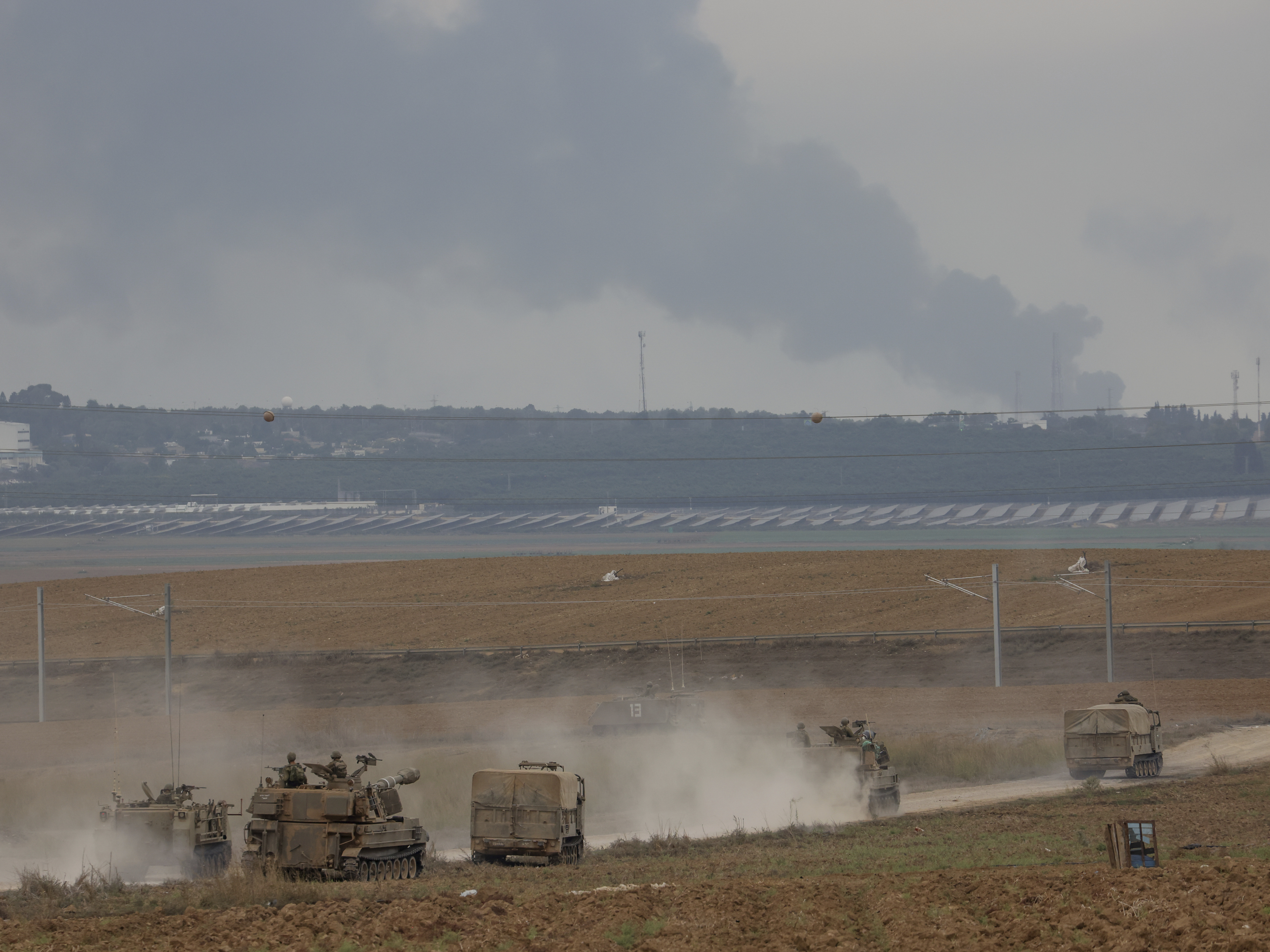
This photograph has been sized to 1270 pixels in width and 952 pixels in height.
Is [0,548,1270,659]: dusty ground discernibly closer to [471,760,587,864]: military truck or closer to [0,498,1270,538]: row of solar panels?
[471,760,587,864]: military truck

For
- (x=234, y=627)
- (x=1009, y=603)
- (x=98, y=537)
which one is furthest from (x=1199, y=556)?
(x=98, y=537)

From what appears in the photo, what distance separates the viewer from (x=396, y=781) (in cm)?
2966

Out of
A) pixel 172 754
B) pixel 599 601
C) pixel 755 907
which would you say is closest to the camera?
pixel 755 907

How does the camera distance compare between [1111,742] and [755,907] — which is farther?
[1111,742]

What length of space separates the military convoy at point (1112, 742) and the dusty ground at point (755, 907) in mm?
14262

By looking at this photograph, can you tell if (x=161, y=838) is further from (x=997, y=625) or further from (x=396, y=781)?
(x=997, y=625)

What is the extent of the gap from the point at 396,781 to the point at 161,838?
19.2 ft

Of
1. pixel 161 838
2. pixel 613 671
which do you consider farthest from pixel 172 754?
pixel 613 671

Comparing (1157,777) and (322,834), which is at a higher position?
(322,834)

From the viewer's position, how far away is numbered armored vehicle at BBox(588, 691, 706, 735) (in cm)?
5116

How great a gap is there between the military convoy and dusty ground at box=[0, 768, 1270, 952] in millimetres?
14262

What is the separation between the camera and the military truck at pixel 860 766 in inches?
1508

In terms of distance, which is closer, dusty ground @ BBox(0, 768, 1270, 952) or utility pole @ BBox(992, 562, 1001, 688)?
dusty ground @ BBox(0, 768, 1270, 952)

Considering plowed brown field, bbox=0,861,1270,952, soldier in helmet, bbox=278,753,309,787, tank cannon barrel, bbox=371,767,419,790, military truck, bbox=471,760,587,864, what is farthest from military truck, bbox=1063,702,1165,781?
soldier in helmet, bbox=278,753,309,787
